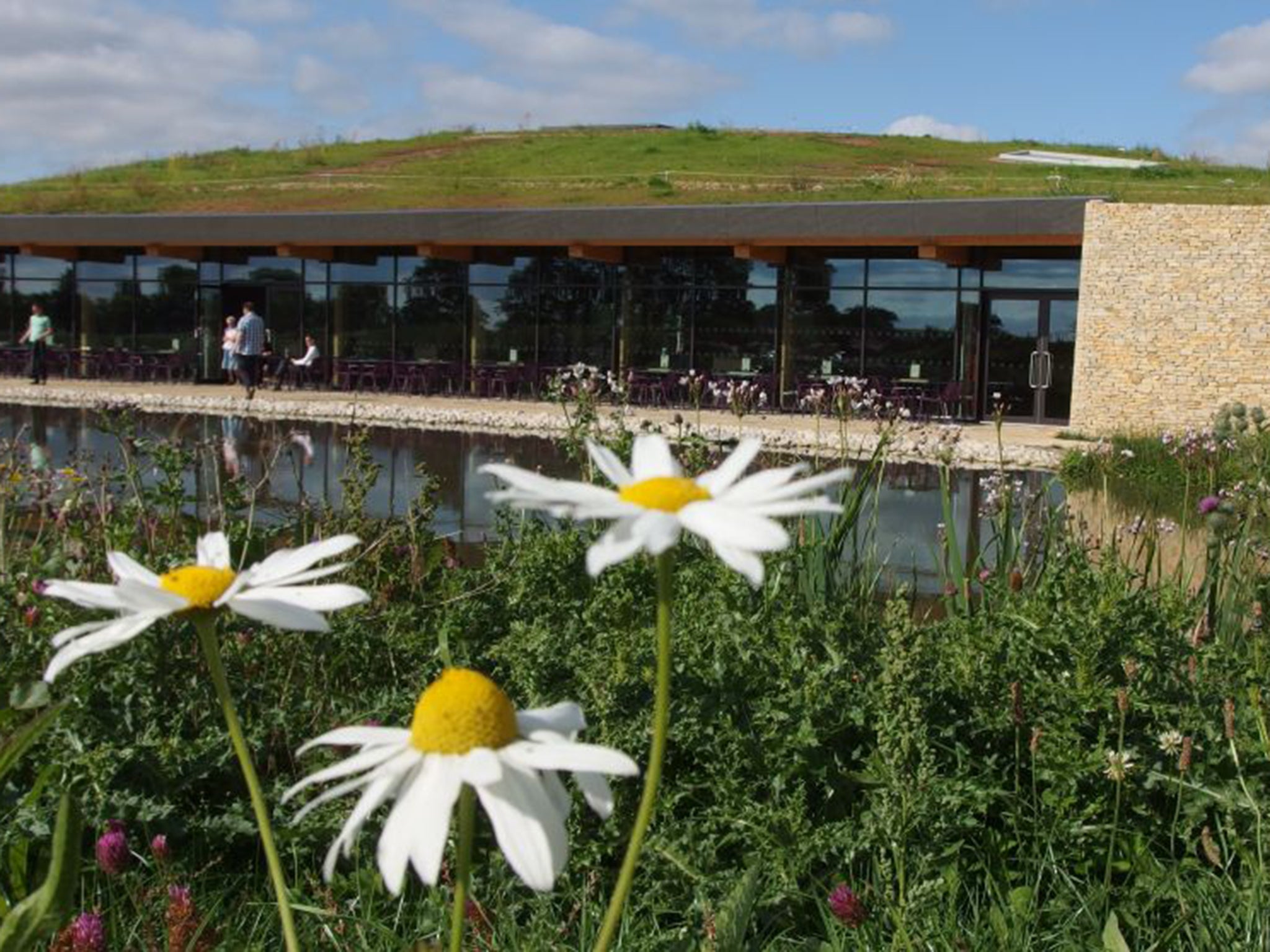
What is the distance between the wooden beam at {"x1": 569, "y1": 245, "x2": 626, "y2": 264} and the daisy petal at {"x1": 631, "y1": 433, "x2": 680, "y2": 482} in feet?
76.9

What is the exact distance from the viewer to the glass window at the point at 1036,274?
22.2 meters

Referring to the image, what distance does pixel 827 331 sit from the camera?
79.9ft

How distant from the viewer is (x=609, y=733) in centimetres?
297

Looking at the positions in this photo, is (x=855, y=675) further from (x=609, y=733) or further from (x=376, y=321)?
(x=376, y=321)

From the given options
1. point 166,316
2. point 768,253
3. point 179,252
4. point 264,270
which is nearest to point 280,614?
point 768,253

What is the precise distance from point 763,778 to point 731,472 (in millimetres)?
1868

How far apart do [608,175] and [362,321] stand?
8202mm

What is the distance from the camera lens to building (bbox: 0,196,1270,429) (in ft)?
→ 65.4

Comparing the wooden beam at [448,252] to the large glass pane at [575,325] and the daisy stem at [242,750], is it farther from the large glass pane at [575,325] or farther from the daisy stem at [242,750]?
the daisy stem at [242,750]

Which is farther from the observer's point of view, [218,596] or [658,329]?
[658,329]

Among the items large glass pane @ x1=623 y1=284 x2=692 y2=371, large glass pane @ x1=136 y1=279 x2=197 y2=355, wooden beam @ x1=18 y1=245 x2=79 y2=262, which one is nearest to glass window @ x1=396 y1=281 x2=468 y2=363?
large glass pane @ x1=623 y1=284 x2=692 y2=371

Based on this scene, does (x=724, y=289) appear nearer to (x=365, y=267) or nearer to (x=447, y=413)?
(x=447, y=413)

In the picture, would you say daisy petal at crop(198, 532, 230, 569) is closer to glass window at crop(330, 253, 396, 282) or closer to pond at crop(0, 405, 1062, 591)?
pond at crop(0, 405, 1062, 591)

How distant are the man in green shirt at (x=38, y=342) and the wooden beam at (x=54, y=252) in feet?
6.24
